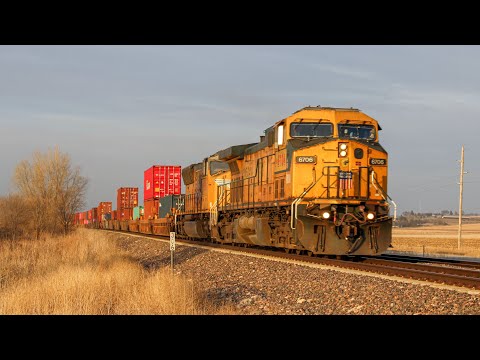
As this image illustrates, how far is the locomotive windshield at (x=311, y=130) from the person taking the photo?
707 inches

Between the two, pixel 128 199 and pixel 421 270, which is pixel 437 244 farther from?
pixel 421 270

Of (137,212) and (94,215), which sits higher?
(137,212)

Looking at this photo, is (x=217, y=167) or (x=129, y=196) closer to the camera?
(x=217, y=167)

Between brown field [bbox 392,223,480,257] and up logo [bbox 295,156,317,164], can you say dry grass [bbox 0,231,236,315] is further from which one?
brown field [bbox 392,223,480,257]

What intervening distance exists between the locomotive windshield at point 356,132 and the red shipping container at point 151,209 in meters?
26.8

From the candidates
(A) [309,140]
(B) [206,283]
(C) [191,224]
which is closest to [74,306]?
(B) [206,283]

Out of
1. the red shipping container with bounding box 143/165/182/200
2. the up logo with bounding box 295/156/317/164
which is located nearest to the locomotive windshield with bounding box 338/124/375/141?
the up logo with bounding box 295/156/317/164

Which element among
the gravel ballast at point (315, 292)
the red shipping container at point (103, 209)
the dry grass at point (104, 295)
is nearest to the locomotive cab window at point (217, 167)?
the gravel ballast at point (315, 292)

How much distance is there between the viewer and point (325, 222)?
1702cm

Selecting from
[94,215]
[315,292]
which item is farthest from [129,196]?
[315,292]

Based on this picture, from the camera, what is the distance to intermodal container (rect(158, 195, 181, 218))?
38.5 metres

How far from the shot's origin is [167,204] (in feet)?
130

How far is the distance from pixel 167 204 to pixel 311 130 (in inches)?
903

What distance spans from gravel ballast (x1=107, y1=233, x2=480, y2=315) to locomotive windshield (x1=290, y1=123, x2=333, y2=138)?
4.03 metres
